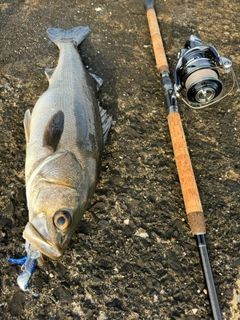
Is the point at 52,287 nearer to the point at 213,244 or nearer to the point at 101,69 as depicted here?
the point at 213,244

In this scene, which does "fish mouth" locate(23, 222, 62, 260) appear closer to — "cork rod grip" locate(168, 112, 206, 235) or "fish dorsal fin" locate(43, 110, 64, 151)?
"fish dorsal fin" locate(43, 110, 64, 151)

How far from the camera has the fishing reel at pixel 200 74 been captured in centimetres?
292

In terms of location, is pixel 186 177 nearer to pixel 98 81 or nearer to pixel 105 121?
pixel 105 121

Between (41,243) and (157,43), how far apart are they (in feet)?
8.48

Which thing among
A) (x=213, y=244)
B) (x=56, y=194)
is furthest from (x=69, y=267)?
(x=213, y=244)

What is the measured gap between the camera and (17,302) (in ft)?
7.29

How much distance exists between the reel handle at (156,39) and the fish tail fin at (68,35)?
79 cm

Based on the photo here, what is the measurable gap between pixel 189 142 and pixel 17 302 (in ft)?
6.78

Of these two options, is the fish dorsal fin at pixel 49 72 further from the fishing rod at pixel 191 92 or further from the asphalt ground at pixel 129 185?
the fishing rod at pixel 191 92

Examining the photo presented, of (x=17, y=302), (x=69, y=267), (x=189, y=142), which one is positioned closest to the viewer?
(x=17, y=302)

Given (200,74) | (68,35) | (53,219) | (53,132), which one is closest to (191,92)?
(200,74)

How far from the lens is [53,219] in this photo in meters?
2.21

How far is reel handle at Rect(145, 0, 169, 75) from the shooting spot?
11.1 feet

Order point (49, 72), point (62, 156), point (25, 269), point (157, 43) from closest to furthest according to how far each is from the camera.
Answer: point (25, 269)
point (62, 156)
point (49, 72)
point (157, 43)
